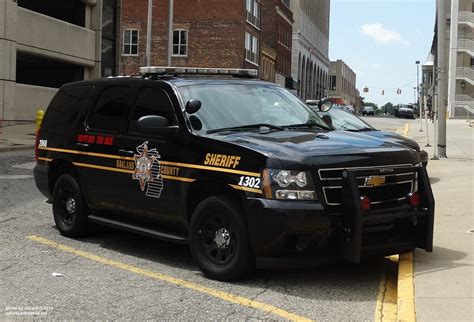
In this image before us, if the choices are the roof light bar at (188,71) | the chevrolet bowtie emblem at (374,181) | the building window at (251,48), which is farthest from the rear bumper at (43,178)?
the building window at (251,48)

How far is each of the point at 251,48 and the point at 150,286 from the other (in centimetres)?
5222

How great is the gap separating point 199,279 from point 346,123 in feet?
19.8

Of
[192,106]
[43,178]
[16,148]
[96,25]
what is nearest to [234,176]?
[192,106]

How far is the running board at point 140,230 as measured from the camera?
579 cm

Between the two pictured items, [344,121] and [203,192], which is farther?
[344,121]

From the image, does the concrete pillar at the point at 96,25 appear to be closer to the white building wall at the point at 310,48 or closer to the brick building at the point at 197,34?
the brick building at the point at 197,34

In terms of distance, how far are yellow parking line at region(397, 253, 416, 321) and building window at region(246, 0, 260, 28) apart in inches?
1982

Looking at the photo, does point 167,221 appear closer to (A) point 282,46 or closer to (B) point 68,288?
(B) point 68,288

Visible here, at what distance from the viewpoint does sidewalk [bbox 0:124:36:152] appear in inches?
731

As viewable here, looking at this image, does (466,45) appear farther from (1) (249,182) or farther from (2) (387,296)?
(1) (249,182)

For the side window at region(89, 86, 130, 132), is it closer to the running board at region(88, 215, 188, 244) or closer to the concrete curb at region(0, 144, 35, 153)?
the running board at region(88, 215, 188, 244)

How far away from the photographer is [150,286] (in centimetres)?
536

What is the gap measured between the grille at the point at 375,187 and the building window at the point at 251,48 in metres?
49.6

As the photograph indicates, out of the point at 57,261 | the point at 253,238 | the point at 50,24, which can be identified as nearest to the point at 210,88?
the point at 253,238
